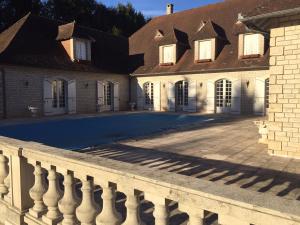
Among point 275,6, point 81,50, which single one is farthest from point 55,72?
point 275,6

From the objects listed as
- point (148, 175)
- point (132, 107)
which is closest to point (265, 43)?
point (132, 107)

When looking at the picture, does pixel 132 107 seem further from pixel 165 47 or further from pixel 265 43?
pixel 265 43

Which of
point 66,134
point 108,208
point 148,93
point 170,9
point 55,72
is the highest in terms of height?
point 170,9

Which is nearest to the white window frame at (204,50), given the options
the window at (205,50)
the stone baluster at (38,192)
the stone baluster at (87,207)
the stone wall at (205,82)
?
the window at (205,50)

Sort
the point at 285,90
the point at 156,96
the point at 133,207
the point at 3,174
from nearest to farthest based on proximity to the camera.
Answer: the point at 133,207 → the point at 3,174 → the point at 285,90 → the point at 156,96

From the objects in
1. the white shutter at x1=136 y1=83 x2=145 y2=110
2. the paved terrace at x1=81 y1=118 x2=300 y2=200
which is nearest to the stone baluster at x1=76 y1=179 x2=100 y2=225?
the paved terrace at x1=81 y1=118 x2=300 y2=200

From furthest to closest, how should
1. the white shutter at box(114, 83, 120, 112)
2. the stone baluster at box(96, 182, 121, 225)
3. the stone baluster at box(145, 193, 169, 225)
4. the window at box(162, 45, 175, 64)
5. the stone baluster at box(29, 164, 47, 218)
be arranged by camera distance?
the white shutter at box(114, 83, 120, 112) → the window at box(162, 45, 175, 64) → the stone baluster at box(29, 164, 47, 218) → the stone baluster at box(96, 182, 121, 225) → the stone baluster at box(145, 193, 169, 225)

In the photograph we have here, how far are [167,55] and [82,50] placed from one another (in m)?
5.91

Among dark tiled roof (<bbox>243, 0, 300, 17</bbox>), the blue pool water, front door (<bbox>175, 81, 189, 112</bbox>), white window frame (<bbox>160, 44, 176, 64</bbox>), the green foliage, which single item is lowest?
the blue pool water

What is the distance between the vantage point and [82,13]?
99.0ft

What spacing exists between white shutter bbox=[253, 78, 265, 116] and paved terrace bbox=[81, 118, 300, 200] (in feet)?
24.2

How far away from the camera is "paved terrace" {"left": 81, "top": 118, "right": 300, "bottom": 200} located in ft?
15.0

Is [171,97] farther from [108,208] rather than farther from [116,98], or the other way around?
[108,208]

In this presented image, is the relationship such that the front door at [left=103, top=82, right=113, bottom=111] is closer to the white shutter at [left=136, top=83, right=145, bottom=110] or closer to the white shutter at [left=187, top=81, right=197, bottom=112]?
the white shutter at [left=136, top=83, right=145, bottom=110]
